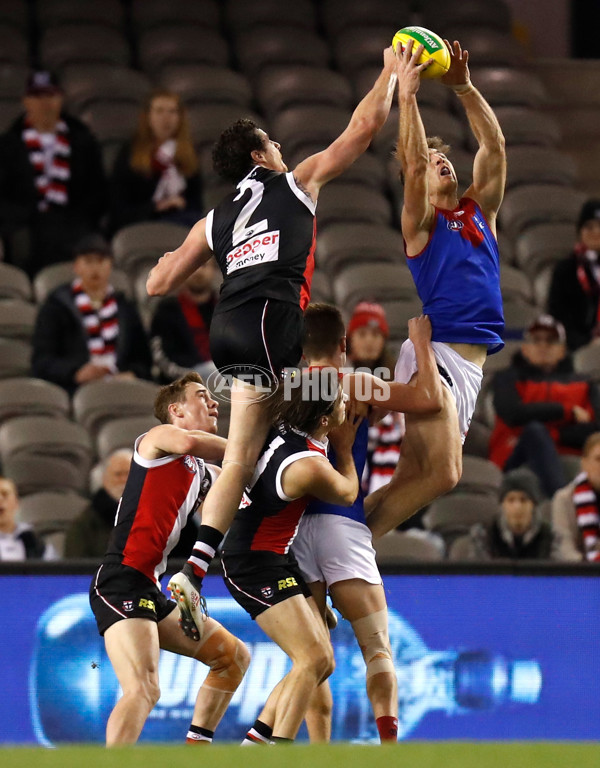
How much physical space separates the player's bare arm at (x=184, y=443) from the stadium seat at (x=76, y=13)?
7.67 meters

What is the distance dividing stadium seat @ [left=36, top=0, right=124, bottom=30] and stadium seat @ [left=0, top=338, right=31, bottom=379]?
4296mm

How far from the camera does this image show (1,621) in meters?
8.50

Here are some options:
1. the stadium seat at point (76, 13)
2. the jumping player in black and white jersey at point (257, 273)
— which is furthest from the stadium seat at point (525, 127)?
the jumping player in black and white jersey at point (257, 273)

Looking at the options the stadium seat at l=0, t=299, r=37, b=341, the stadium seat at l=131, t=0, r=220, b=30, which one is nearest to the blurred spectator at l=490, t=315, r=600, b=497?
the stadium seat at l=0, t=299, r=37, b=341

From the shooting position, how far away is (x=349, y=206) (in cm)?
1244

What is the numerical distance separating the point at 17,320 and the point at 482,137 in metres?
4.71

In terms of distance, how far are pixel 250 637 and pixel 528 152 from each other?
6.51 m

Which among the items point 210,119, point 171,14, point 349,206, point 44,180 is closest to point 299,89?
point 210,119

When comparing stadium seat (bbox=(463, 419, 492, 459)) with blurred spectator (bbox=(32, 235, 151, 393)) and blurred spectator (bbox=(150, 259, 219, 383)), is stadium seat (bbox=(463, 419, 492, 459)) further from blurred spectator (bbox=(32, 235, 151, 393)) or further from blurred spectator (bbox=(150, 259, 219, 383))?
blurred spectator (bbox=(32, 235, 151, 393))

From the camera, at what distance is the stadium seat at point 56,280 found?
11.0 meters

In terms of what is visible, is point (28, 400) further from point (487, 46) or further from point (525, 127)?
point (487, 46)

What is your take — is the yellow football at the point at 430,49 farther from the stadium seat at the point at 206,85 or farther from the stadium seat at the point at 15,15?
the stadium seat at the point at 15,15

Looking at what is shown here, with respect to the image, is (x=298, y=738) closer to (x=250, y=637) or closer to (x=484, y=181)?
(x=250, y=637)

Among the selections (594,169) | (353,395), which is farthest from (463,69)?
(594,169)
